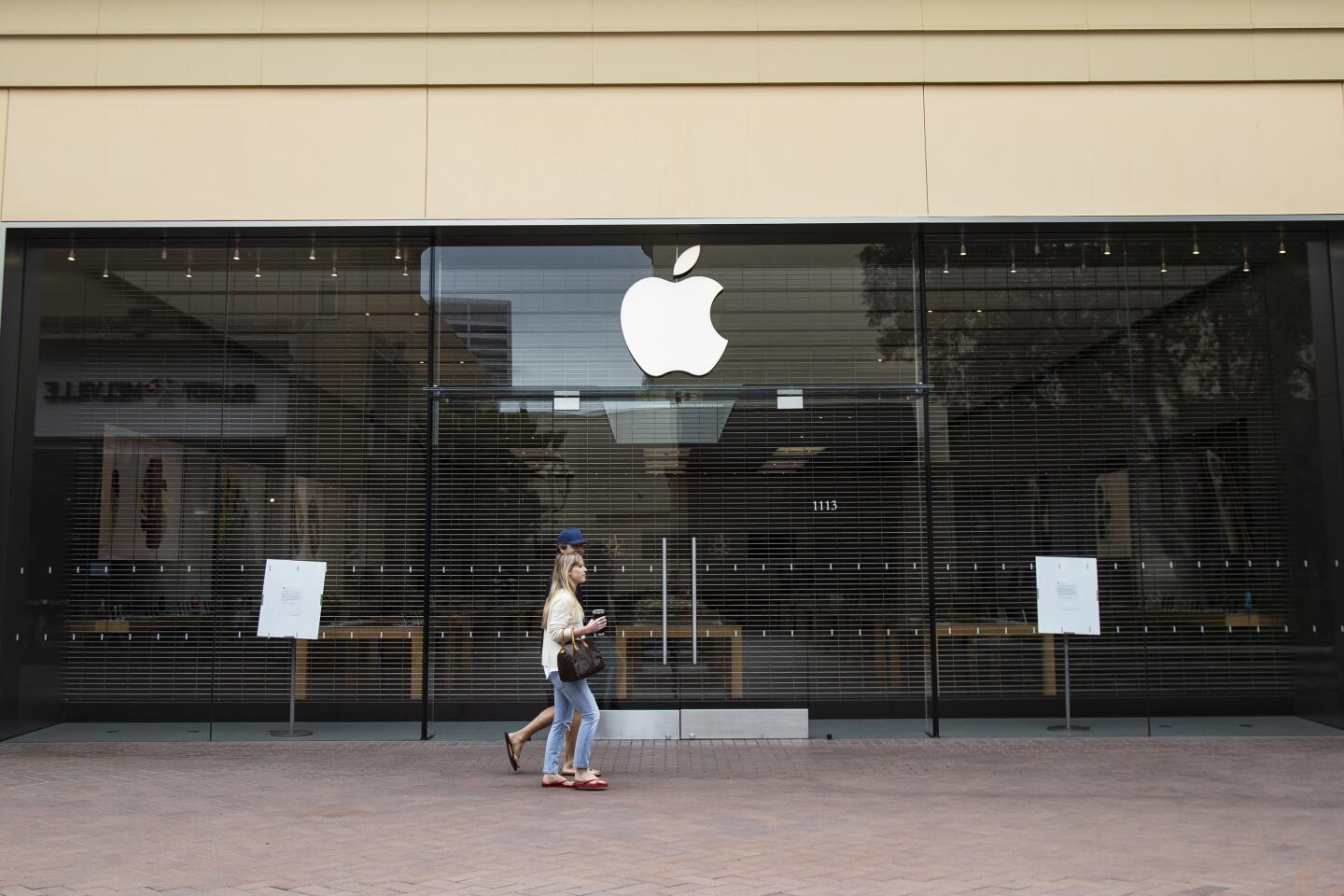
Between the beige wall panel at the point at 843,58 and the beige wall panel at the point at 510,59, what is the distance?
179 cm

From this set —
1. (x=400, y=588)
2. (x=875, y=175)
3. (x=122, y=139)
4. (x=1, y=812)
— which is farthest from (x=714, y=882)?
(x=122, y=139)

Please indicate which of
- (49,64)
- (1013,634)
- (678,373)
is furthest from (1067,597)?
(49,64)

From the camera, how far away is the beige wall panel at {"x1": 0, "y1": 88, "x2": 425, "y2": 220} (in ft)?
36.5

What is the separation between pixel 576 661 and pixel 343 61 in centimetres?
647

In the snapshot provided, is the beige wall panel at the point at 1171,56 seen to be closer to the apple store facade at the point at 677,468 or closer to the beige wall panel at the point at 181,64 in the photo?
the apple store facade at the point at 677,468

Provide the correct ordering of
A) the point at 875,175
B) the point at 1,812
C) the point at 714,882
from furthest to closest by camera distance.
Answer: the point at 875,175 < the point at 1,812 < the point at 714,882

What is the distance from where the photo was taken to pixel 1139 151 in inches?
439

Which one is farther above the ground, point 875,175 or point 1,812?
point 875,175

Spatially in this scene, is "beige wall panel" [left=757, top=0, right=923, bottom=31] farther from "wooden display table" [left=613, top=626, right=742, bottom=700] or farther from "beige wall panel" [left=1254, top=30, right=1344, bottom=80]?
"wooden display table" [left=613, top=626, right=742, bottom=700]

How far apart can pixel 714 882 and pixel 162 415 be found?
8.22m

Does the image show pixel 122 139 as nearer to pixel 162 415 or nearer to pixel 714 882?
pixel 162 415

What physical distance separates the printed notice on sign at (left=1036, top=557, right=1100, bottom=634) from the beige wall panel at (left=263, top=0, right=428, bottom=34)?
26.1 feet

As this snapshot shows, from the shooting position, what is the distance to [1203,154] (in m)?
11.1

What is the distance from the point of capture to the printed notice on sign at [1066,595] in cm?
1099
